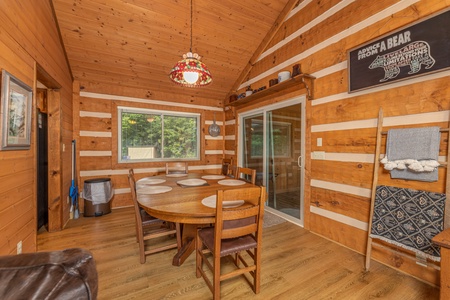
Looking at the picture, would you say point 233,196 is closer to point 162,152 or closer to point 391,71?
→ point 391,71

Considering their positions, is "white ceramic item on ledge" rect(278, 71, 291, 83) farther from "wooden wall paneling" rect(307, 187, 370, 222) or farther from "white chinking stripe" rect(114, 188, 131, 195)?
"white chinking stripe" rect(114, 188, 131, 195)

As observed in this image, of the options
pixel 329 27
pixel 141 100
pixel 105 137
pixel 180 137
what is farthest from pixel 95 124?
pixel 329 27

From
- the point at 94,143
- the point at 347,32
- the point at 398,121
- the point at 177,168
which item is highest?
the point at 347,32

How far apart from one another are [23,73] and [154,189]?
1572 mm

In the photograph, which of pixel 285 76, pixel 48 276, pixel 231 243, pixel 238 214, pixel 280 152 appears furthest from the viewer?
pixel 280 152

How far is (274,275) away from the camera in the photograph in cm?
193

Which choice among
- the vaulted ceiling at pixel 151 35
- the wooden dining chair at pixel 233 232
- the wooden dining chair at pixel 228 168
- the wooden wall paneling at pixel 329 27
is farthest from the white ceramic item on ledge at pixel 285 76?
the wooden dining chair at pixel 233 232

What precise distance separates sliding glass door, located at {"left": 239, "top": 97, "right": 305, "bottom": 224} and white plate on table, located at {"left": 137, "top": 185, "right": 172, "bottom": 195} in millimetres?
2046

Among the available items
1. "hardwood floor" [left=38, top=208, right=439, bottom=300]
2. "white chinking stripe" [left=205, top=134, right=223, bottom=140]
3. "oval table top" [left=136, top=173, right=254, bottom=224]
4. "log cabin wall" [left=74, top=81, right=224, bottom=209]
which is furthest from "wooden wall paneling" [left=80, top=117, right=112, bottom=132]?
"oval table top" [left=136, top=173, right=254, bottom=224]

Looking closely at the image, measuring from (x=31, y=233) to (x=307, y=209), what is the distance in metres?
3.31

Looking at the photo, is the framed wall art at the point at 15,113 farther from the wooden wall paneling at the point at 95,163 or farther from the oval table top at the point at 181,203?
the wooden wall paneling at the point at 95,163

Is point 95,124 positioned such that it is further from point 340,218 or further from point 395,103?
point 395,103

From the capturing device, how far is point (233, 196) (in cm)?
142

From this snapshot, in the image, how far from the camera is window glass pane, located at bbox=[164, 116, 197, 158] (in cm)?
452
